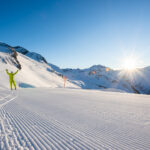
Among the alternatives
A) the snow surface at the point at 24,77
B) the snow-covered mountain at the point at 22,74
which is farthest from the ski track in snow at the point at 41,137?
the snow-covered mountain at the point at 22,74

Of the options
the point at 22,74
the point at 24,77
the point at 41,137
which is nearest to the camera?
the point at 41,137

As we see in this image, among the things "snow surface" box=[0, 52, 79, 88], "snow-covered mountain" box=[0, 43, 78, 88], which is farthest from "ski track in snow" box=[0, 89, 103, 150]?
"snow-covered mountain" box=[0, 43, 78, 88]

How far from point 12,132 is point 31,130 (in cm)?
41

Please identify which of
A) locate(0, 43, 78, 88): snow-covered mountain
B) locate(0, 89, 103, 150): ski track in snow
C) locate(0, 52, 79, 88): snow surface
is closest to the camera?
locate(0, 89, 103, 150): ski track in snow

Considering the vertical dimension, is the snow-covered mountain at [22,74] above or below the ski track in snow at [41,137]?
above

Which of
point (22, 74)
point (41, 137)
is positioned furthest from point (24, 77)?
point (41, 137)

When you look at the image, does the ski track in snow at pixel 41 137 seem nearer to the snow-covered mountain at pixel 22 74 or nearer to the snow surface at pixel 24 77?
the snow surface at pixel 24 77

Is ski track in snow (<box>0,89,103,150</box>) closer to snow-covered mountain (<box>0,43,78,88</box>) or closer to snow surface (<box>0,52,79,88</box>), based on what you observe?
snow surface (<box>0,52,79,88</box>)

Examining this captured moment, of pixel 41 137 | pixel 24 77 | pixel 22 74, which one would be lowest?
pixel 41 137

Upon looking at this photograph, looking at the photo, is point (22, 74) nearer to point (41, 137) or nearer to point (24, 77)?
point (24, 77)

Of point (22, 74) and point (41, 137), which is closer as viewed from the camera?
point (41, 137)

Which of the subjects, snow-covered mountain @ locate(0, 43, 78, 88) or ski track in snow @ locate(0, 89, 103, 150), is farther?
snow-covered mountain @ locate(0, 43, 78, 88)

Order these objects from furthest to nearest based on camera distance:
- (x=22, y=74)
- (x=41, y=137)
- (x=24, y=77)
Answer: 1. (x=22, y=74)
2. (x=24, y=77)
3. (x=41, y=137)

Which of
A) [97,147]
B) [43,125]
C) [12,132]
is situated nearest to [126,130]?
[97,147]
